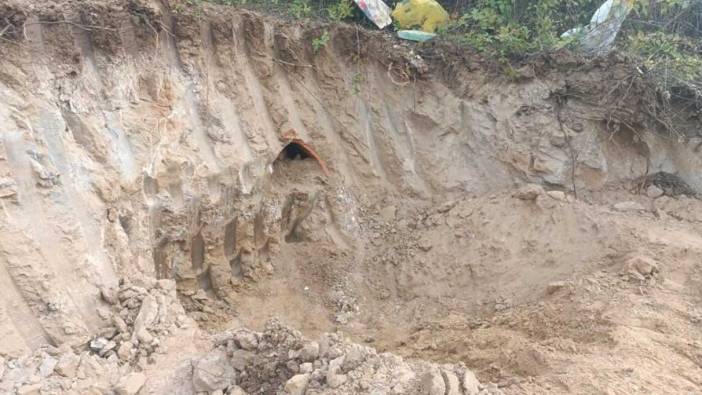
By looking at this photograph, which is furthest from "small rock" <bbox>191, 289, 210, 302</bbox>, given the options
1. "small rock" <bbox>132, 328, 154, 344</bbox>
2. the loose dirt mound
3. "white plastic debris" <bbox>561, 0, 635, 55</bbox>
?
"white plastic debris" <bbox>561, 0, 635, 55</bbox>

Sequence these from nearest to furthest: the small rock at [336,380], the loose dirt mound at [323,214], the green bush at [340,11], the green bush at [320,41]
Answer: the small rock at [336,380] < the loose dirt mound at [323,214] < the green bush at [320,41] < the green bush at [340,11]

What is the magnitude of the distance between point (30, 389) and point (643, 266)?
4410mm

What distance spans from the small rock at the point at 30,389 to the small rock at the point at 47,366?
11 centimetres

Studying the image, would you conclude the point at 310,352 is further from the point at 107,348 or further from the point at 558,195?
the point at 558,195

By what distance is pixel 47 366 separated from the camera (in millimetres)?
3537

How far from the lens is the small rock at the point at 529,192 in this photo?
19.1 feet

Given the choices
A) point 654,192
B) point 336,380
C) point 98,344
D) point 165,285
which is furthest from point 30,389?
point 654,192

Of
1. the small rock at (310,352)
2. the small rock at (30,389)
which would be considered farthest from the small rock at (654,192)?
the small rock at (30,389)

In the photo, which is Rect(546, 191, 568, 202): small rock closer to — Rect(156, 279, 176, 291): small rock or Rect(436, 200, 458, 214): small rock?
Rect(436, 200, 458, 214): small rock

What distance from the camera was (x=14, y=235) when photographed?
380cm

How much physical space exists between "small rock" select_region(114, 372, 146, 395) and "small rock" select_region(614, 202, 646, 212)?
4.68 m

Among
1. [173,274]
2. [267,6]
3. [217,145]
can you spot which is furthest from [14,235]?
[267,6]

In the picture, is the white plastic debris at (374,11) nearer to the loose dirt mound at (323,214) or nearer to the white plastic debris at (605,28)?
the loose dirt mound at (323,214)

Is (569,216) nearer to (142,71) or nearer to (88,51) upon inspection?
(142,71)
